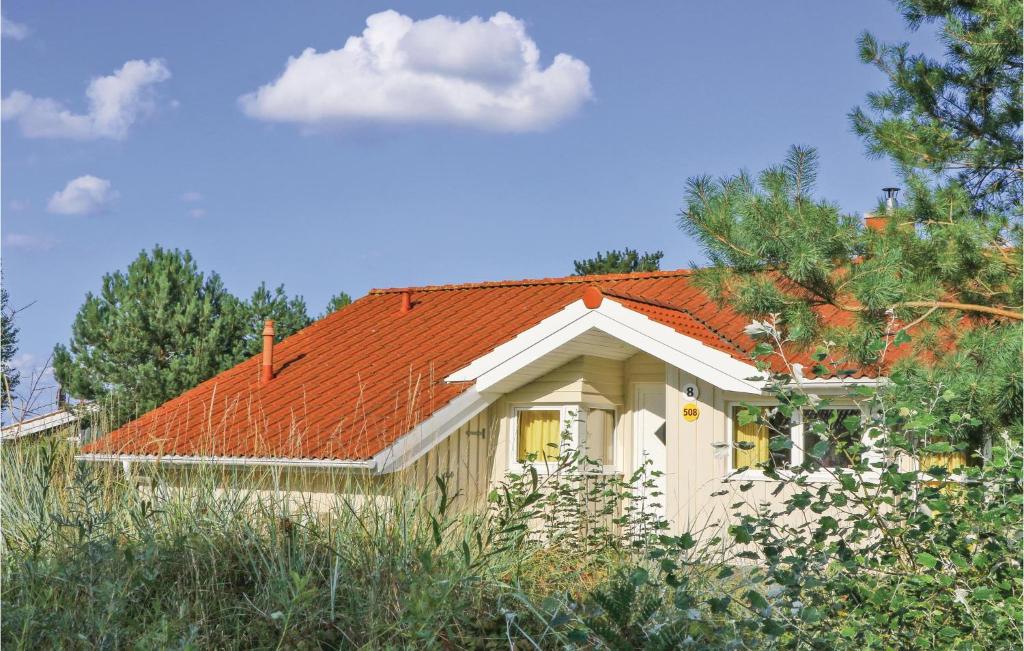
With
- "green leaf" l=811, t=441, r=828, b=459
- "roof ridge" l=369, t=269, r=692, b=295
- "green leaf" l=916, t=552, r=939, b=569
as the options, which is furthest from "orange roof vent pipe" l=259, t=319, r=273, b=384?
"green leaf" l=916, t=552, r=939, b=569

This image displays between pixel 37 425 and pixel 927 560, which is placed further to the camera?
pixel 37 425

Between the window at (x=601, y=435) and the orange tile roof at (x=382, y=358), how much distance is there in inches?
66.9

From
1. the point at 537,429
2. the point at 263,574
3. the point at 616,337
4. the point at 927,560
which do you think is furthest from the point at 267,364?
the point at 927,560

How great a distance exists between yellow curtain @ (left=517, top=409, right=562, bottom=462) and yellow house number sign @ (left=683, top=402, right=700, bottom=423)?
72.5 inches

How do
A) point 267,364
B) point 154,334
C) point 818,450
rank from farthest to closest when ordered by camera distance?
point 154,334 < point 267,364 < point 818,450

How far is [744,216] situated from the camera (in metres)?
8.81

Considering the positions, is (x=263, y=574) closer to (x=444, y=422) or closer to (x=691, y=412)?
(x=444, y=422)

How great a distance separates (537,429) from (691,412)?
92.7 inches

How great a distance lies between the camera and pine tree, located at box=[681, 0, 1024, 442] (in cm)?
852

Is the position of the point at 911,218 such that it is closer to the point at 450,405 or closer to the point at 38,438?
the point at 450,405

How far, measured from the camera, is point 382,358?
16688mm

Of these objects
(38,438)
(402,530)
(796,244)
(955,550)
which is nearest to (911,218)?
(796,244)

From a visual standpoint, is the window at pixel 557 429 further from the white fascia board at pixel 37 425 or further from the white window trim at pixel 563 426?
the white fascia board at pixel 37 425

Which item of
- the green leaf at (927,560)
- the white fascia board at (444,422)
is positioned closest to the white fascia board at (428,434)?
the white fascia board at (444,422)
